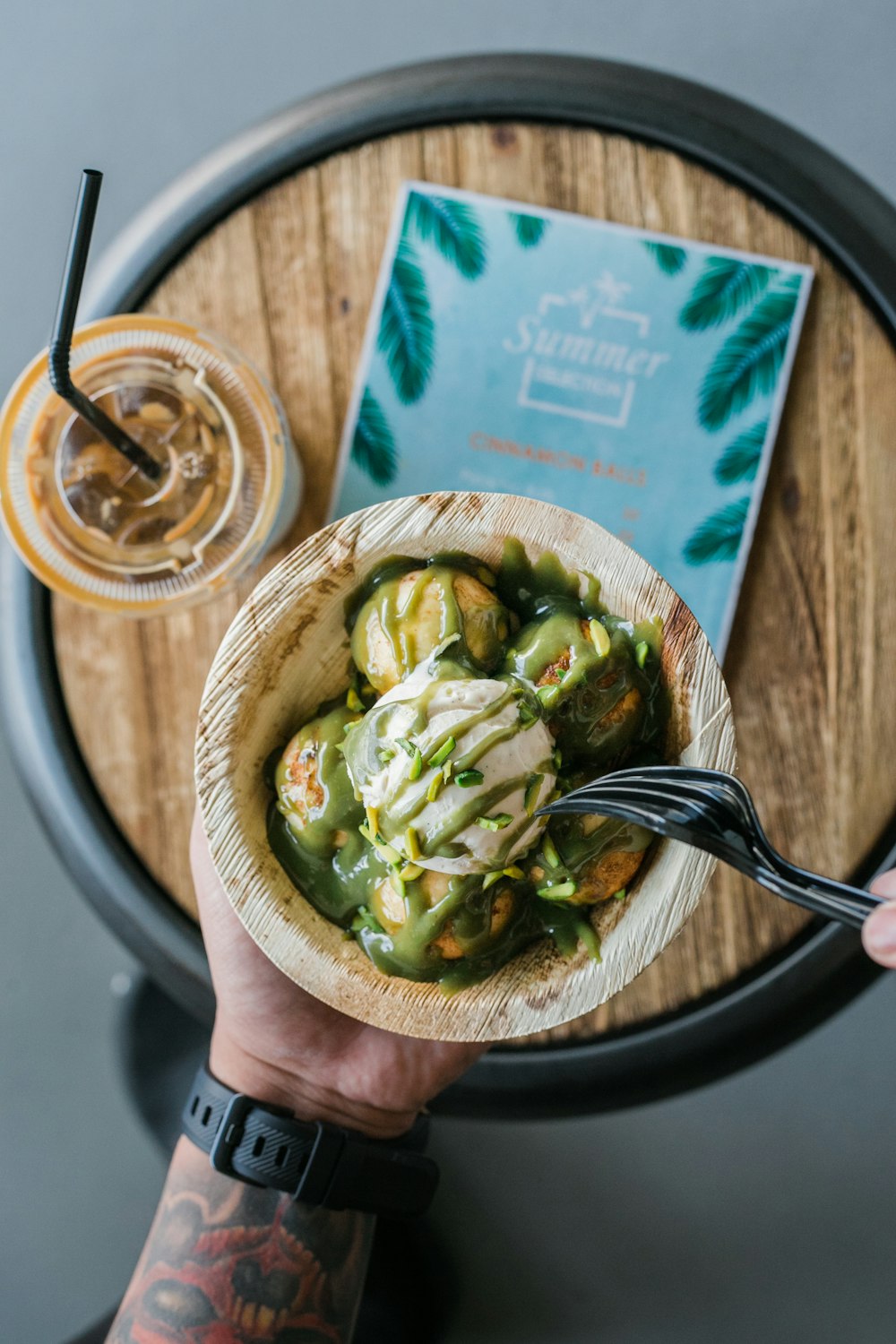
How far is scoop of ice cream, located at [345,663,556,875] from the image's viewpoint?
0.61 meters

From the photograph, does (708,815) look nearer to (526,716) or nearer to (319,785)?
(526,716)

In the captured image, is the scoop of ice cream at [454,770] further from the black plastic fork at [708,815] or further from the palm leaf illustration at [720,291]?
the palm leaf illustration at [720,291]

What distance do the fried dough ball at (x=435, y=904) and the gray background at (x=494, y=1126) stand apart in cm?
103

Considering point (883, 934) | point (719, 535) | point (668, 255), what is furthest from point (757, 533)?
point (883, 934)

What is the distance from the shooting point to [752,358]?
3.21 ft

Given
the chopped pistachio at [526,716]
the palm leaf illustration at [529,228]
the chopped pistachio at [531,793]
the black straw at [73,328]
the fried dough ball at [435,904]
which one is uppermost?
the palm leaf illustration at [529,228]

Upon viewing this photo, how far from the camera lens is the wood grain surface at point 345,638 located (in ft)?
2.11

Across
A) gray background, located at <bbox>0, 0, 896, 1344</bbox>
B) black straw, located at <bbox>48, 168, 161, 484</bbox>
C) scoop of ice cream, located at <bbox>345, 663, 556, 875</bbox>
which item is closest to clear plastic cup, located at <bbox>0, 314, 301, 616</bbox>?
black straw, located at <bbox>48, 168, 161, 484</bbox>

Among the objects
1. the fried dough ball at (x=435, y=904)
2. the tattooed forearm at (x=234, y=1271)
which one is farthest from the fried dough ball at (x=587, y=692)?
the tattooed forearm at (x=234, y=1271)

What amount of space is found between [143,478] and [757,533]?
56cm

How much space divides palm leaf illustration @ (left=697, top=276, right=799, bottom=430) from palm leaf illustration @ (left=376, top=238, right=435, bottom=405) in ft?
0.86

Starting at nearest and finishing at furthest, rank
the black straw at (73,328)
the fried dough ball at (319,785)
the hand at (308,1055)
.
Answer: the fried dough ball at (319,785) → the black straw at (73,328) → the hand at (308,1055)

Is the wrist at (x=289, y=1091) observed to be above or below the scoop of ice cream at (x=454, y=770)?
below

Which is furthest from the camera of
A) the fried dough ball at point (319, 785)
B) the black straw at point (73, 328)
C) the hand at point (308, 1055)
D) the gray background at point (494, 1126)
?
the gray background at point (494, 1126)
